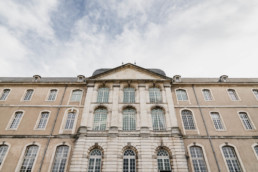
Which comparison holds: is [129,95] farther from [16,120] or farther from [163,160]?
[16,120]

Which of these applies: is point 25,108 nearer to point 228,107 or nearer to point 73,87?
point 73,87

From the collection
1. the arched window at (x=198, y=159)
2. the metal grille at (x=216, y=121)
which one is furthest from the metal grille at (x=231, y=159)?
the arched window at (x=198, y=159)

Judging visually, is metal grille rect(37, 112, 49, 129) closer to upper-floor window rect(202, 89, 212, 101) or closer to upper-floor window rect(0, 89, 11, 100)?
upper-floor window rect(0, 89, 11, 100)

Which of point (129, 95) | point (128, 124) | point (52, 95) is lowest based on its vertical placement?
point (128, 124)

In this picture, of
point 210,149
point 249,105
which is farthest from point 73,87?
point 249,105

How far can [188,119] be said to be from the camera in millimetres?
16500

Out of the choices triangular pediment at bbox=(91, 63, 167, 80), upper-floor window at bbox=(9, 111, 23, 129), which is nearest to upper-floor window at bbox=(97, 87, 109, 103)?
triangular pediment at bbox=(91, 63, 167, 80)

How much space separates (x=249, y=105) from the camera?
17.5 meters

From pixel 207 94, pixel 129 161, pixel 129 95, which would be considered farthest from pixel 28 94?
pixel 207 94

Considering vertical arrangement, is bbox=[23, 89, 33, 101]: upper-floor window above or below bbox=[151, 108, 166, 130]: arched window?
above

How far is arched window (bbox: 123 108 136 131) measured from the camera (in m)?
15.3

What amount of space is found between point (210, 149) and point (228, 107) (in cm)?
560

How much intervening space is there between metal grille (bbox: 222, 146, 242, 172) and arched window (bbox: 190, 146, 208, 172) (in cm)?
207

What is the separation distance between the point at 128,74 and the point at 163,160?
32.8 ft
